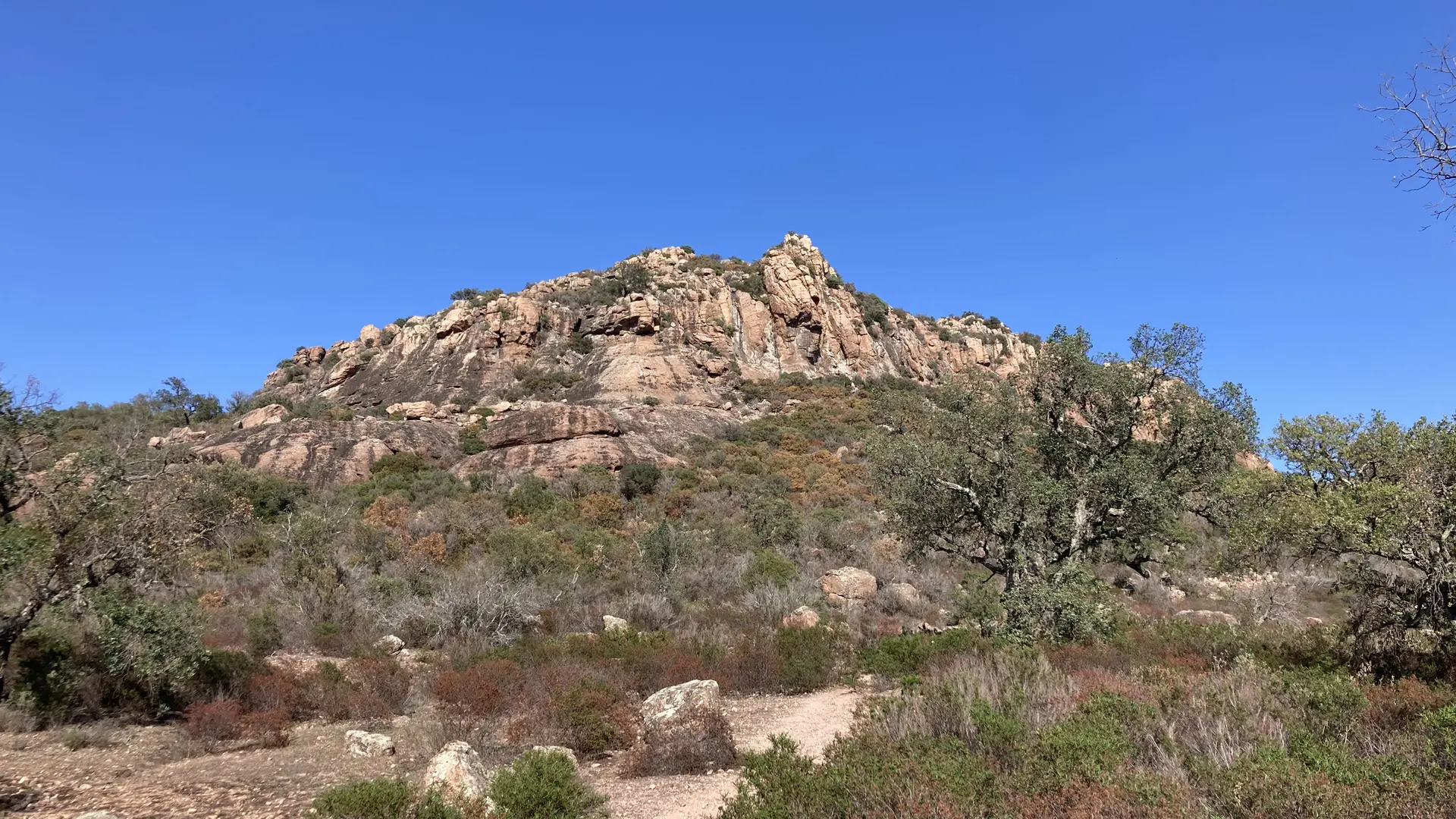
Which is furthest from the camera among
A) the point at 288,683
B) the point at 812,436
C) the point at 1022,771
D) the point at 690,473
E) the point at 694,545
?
the point at 812,436

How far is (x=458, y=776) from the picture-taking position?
6.13m

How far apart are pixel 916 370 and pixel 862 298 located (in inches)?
387

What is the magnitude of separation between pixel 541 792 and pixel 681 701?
314 cm

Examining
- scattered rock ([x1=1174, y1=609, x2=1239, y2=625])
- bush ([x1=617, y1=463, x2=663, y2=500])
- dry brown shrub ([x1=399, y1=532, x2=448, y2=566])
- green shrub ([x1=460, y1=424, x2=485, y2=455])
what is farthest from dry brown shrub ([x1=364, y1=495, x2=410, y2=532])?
scattered rock ([x1=1174, y1=609, x2=1239, y2=625])

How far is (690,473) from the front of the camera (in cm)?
2892

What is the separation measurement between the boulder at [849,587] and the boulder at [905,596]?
45 centimetres

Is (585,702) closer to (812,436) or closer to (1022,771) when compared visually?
(1022,771)

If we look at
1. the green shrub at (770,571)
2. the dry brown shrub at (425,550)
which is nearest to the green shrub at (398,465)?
the dry brown shrub at (425,550)

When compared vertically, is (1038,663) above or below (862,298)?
below

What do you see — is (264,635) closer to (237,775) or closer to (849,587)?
(237,775)

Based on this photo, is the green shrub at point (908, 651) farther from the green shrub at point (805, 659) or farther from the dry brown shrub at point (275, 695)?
the dry brown shrub at point (275, 695)

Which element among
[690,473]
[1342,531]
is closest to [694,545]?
[690,473]

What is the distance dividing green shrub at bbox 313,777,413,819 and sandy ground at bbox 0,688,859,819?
3.09 feet

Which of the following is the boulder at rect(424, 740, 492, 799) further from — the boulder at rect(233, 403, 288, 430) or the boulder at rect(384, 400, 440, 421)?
the boulder at rect(233, 403, 288, 430)
